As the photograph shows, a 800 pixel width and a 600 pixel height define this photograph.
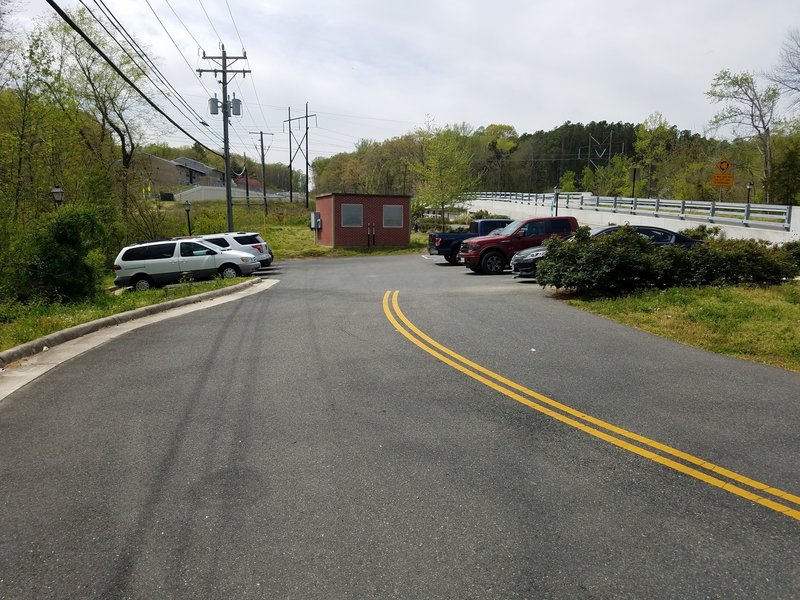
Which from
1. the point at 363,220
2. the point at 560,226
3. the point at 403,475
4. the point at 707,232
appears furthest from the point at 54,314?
the point at 363,220

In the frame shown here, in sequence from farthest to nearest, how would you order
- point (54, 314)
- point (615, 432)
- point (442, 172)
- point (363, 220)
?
point (442, 172), point (363, 220), point (54, 314), point (615, 432)

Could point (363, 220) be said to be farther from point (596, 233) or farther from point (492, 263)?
point (596, 233)

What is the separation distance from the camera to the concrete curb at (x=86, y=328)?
25.9 ft

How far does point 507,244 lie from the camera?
65.2 feet

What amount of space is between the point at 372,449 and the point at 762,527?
279 cm

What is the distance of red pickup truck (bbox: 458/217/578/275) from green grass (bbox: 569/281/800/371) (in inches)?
298

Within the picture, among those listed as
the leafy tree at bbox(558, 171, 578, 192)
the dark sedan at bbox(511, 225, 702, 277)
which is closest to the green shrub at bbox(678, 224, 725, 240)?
the dark sedan at bbox(511, 225, 702, 277)

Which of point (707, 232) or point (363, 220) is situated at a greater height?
point (363, 220)

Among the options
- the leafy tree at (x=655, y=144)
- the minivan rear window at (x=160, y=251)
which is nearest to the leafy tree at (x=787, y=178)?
the leafy tree at (x=655, y=144)

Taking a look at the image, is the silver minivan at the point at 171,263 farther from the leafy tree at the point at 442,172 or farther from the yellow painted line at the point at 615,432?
the leafy tree at the point at 442,172

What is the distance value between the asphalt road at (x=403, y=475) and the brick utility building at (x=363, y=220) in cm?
2767

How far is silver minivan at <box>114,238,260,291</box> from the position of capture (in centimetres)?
1909

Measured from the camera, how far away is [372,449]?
464 cm

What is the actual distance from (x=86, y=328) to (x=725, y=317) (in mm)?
11457
